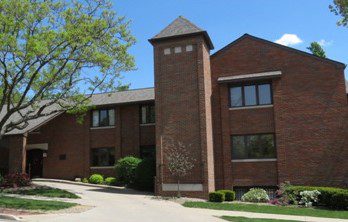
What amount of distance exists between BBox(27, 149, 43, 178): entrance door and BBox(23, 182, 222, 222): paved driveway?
464 inches

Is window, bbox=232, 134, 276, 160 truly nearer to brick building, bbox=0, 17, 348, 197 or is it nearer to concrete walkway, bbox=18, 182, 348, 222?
brick building, bbox=0, 17, 348, 197

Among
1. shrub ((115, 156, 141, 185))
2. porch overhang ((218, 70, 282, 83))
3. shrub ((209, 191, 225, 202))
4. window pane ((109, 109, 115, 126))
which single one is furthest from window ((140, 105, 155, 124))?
shrub ((209, 191, 225, 202))

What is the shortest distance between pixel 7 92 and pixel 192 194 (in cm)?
1188

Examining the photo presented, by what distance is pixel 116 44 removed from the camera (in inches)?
986

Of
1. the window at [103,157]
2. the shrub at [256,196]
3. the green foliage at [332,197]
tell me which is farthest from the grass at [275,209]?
the window at [103,157]

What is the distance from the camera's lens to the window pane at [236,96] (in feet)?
84.6

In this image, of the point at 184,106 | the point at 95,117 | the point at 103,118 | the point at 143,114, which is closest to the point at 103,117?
the point at 103,118

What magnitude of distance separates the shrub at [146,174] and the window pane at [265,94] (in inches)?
291

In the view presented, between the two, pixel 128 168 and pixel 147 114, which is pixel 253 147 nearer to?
pixel 128 168

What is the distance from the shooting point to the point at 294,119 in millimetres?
24703

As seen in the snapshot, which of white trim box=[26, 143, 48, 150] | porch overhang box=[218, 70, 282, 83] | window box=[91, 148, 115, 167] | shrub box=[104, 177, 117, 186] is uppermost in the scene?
porch overhang box=[218, 70, 282, 83]

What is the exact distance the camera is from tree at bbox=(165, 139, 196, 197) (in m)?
23.6

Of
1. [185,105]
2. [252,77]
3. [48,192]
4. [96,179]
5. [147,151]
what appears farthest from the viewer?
[147,151]

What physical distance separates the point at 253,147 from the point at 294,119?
2.79 m
